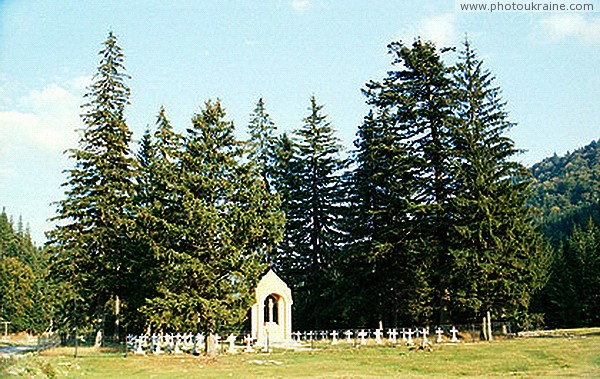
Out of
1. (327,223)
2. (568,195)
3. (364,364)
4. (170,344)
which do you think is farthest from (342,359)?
(568,195)

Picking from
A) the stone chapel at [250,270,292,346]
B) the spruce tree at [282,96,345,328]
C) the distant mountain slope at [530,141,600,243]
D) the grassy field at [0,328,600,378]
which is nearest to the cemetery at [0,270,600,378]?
the grassy field at [0,328,600,378]

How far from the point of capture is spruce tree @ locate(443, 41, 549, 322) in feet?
100

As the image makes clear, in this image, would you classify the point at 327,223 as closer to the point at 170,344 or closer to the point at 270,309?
the point at 270,309

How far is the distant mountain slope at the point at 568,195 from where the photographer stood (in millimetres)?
94500

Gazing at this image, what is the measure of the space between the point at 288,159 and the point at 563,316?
3117 cm

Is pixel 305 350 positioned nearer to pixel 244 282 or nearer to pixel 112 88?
pixel 244 282

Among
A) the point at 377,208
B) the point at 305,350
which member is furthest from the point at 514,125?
the point at 305,350

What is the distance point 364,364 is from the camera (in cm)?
2219

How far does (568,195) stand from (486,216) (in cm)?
11411

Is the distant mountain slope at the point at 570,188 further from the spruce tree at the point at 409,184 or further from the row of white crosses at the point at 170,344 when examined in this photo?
the row of white crosses at the point at 170,344

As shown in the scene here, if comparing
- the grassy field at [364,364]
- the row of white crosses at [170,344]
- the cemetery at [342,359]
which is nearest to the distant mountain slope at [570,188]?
the cemetery at [342,359]

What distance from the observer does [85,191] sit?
34.8 meters

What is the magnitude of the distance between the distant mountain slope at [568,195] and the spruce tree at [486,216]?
43631mm

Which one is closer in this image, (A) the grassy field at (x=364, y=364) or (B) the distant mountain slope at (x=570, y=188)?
(A) the grassy field at (x=364, y=364)
